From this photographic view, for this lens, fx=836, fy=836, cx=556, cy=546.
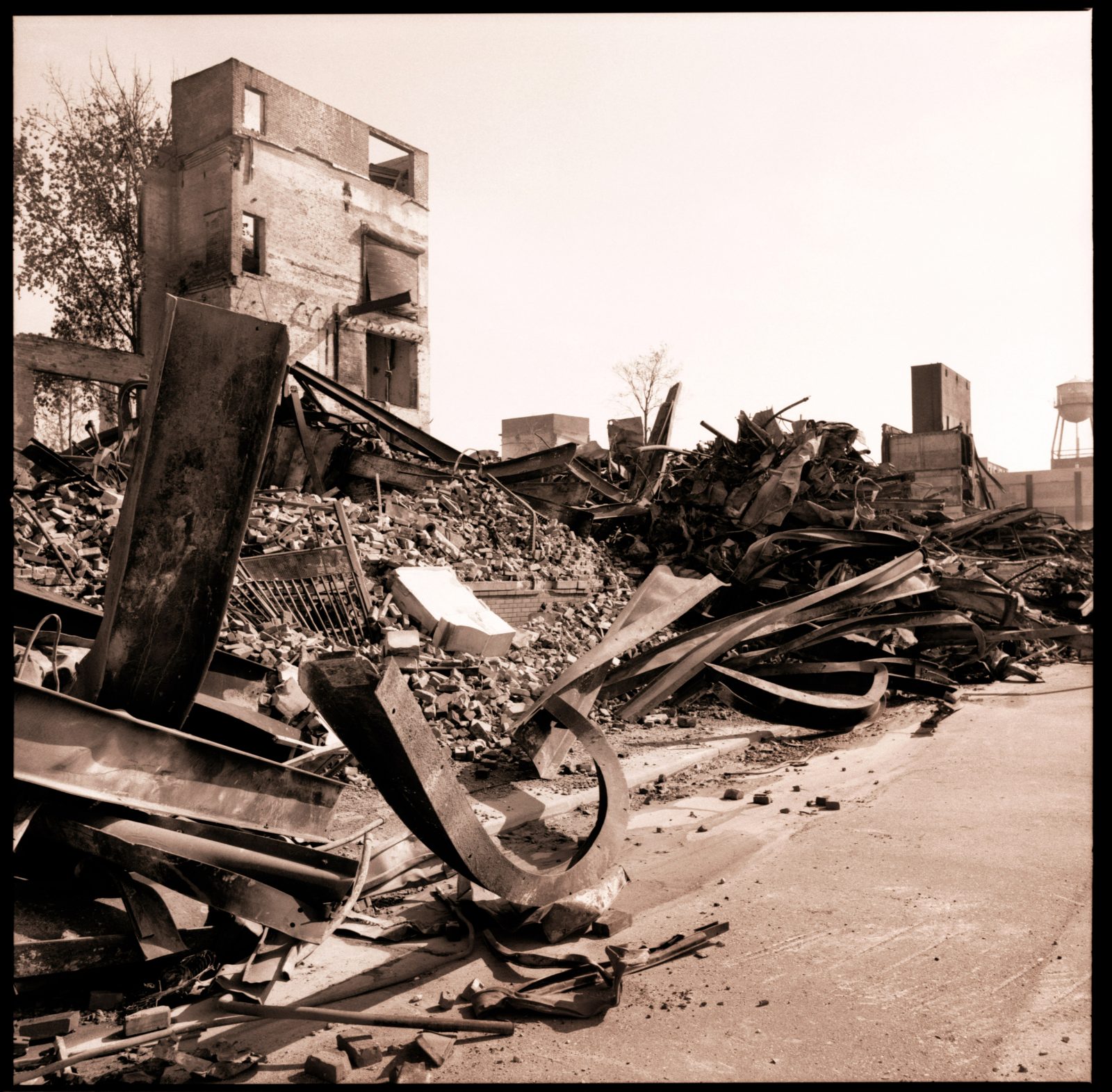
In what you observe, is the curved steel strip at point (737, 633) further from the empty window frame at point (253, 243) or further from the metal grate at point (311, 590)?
the empty window frame at point (253, 243)

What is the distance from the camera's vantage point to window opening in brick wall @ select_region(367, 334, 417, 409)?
977 inches

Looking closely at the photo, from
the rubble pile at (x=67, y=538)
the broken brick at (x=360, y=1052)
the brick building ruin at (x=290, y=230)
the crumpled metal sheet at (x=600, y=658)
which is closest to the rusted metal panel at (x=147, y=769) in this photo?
the broken brick at (x=360, y=1052)

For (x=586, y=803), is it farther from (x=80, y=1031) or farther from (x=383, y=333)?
(x=383, y=333)

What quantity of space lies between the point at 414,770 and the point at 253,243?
2263 cm

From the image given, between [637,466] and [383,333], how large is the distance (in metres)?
12.1

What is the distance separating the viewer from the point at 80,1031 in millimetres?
2400

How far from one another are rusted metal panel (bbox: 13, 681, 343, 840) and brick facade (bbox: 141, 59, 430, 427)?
1815 centimetres

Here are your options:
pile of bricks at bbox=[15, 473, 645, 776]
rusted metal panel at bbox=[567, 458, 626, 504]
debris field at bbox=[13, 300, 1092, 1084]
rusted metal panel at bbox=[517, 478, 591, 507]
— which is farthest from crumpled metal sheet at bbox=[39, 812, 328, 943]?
rusted metal panel at bbox=[567, 458, 626, 504]

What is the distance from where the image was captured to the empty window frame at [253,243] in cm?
2144

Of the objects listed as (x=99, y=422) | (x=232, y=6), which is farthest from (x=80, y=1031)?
(x=99, y=422)

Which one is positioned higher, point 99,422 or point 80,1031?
point 99,422

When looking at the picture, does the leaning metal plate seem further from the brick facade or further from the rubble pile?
the brick facade

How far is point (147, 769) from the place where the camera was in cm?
247

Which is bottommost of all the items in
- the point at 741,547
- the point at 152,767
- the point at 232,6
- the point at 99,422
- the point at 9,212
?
the point at 152,767
